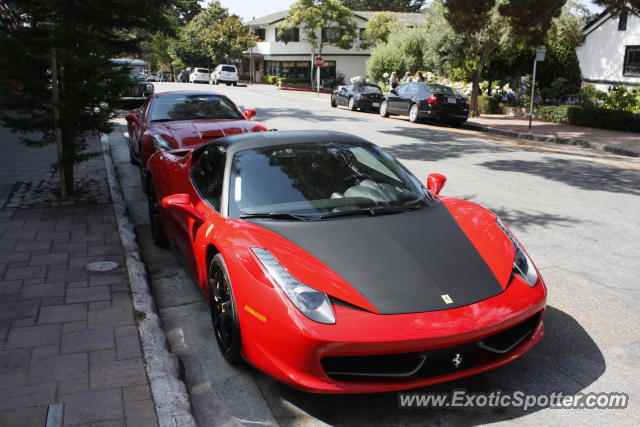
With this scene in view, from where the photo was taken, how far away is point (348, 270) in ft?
10.7

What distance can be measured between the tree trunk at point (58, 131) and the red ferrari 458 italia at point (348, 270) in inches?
141

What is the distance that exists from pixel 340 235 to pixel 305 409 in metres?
1.04

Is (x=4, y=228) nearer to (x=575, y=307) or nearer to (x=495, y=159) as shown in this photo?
(x=575, y=307)

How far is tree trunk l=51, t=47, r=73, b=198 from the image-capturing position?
7.24 meters

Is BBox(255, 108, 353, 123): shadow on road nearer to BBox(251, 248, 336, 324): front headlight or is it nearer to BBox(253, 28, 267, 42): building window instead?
BBox(251, 248, 336, 324): front headlight

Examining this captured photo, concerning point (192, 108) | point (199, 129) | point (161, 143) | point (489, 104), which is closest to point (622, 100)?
point (489, 104)

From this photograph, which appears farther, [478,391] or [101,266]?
[101,266]

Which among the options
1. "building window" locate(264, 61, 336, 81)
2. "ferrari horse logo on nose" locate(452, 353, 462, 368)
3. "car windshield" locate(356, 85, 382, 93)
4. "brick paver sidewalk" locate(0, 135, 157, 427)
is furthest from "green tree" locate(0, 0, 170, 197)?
"building window" locate(264, 61, 336, 81)

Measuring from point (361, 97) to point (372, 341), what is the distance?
22.8 metres

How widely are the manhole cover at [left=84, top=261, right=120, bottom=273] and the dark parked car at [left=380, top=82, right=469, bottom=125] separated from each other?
642 inches

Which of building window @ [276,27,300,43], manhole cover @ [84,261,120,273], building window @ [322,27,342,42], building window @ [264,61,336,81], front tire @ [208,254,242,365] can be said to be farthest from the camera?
building window @ [264,61,336,81]

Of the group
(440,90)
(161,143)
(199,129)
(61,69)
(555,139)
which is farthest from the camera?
(440,90)

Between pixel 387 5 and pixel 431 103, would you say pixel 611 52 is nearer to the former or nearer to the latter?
pixel 431 103

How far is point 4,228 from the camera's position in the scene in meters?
6.52
